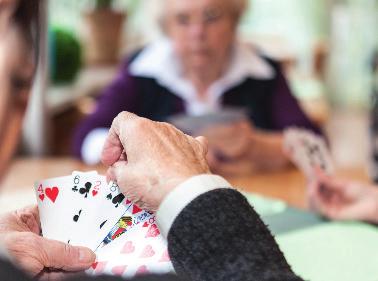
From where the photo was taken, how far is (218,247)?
0.71 metres

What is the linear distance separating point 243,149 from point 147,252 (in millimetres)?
1304

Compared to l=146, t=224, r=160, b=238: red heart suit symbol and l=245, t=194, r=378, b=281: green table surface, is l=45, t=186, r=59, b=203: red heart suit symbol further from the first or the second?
l=245, t=194, r=378, b=281: green table surface

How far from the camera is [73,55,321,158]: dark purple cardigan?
7.21 ft

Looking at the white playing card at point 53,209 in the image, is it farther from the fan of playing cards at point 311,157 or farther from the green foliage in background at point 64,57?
the green foliage in background at point 64,57

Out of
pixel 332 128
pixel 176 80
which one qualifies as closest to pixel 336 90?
pixel 332 128

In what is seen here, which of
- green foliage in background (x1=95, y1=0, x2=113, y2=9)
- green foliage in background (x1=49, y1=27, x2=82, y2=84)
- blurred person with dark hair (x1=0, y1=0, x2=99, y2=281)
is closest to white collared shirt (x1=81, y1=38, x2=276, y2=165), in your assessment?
green foliage in background (x1=49, y1=27, x2=82, y2=84)

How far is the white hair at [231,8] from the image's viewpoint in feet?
7.48

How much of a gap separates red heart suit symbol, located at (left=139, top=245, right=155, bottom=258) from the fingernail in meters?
0.05

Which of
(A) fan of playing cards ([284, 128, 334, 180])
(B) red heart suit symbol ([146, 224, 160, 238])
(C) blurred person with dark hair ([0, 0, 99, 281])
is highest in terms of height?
(C) blurred person with dark hair ([0, 0, 99, 281])

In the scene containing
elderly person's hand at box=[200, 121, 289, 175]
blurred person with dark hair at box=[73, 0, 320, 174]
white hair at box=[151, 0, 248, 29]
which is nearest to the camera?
elderly person's hand at box=[200, 121, 289, 175]

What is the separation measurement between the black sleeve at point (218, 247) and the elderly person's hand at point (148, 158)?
1.6 inches

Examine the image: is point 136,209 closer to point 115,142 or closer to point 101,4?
point 115,142

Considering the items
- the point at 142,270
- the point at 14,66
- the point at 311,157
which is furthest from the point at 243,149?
the point at 14,66

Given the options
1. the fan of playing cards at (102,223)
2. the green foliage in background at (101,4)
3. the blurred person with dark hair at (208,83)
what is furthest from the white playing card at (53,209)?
the green foliage in background at (101,4)
